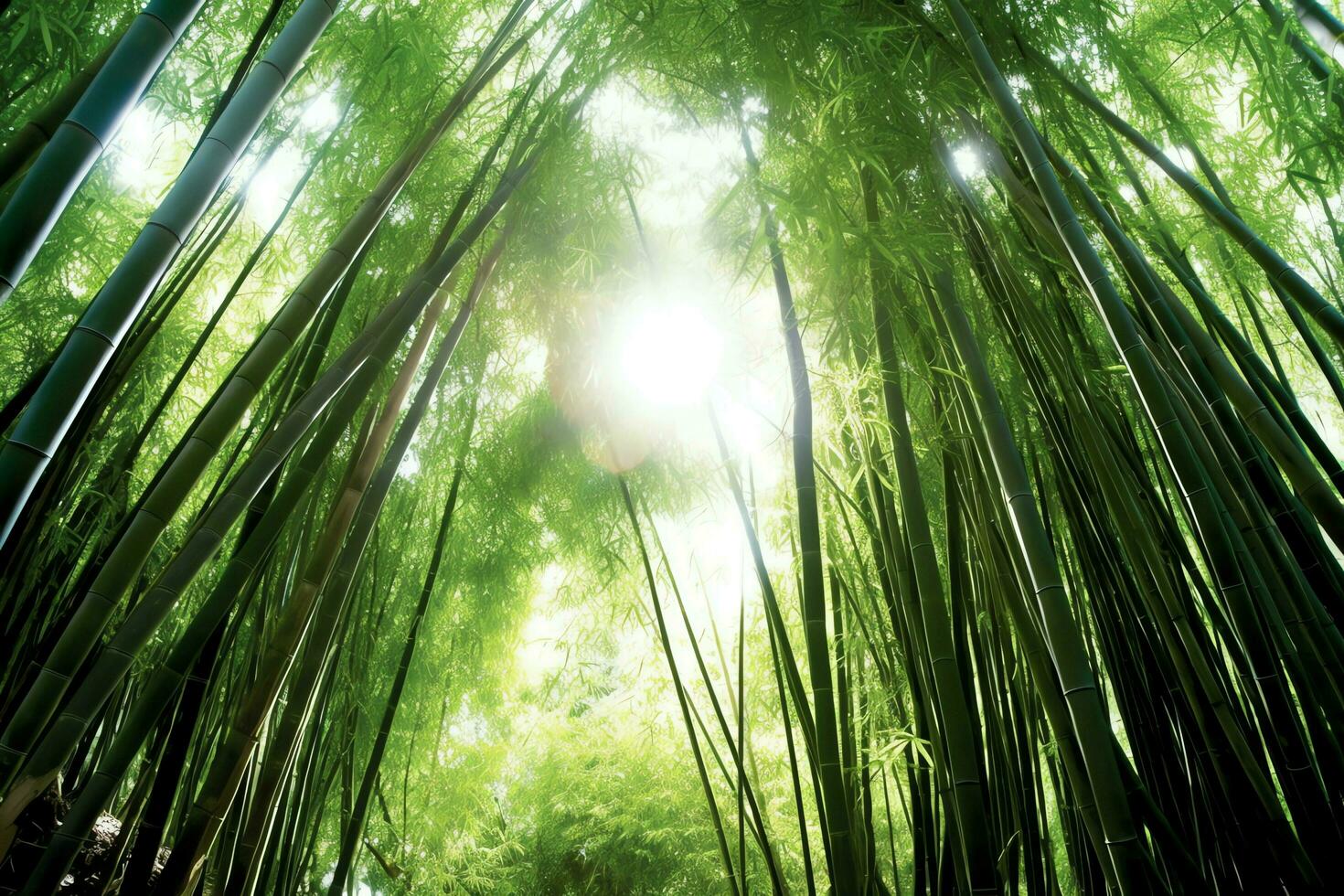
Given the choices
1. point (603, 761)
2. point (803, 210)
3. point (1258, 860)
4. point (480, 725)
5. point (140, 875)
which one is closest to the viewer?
point (1258, 860)

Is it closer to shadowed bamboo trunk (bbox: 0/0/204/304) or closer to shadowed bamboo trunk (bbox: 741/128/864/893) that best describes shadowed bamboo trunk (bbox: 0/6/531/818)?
shadowed bamboo trunk (bbox: 0/0/204/304)

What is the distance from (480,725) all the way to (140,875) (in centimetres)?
367

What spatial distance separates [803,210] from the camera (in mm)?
1600

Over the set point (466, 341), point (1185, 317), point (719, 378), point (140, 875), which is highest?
point (466, 341)

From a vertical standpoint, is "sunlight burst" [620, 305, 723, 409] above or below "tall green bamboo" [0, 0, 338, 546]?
above

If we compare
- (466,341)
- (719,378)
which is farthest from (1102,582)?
(466,341)

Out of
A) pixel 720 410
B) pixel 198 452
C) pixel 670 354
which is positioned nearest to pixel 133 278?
pixel 198 452

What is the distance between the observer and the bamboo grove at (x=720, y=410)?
952mm

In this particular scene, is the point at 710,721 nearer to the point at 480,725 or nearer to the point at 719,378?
the point at 480,725

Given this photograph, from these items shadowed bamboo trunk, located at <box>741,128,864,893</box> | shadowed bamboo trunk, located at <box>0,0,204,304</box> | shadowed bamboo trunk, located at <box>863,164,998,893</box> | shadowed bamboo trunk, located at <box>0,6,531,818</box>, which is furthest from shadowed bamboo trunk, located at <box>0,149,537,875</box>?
shadowed bamboo trunk, located at <box>863,164,998,893</box>

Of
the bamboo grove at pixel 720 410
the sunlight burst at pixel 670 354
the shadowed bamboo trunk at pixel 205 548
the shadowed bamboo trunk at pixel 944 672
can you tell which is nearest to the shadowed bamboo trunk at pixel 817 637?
the bamboo grove at pixel 720 410

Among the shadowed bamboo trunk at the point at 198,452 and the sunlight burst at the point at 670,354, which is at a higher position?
the sunlight burst at the point at 670,354

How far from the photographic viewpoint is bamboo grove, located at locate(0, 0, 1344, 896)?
37.5 inches

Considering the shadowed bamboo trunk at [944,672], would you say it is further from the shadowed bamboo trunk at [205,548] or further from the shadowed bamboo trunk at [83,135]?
the shadowed bamboo trunk at [83,135]
